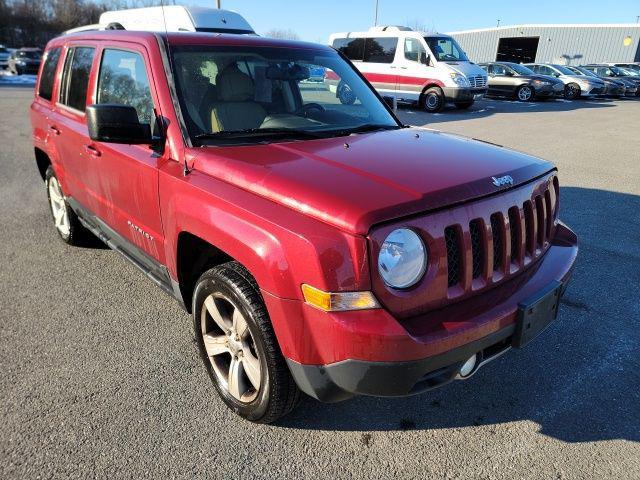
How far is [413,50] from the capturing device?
1549 cm

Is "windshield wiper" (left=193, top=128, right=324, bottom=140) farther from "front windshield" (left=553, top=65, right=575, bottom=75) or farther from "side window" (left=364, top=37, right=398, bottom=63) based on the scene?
"front windshield" (left=553, top=65, right=575, bottom=75)

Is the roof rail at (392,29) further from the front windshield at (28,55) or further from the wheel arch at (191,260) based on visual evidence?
the front windshield at (28,55)

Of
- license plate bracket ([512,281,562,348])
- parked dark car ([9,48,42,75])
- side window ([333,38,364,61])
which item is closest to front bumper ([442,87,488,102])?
side window ([333,38,364,61])

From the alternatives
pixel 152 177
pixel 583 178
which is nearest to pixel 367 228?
pixel 152 177

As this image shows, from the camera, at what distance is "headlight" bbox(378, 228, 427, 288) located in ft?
6.19

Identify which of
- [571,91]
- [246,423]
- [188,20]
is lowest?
[571,91]

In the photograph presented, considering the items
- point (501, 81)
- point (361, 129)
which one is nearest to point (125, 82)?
point (361, 129)

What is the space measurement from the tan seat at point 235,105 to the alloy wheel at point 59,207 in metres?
2.41

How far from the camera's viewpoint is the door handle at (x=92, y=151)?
11.0 ft

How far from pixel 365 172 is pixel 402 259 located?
50 cm

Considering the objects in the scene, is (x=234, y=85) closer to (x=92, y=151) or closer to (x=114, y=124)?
(x=114, y=124)

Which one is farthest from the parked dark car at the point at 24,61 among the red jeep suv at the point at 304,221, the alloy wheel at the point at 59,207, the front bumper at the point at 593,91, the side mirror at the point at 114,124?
the side mirror at the point at 114,124

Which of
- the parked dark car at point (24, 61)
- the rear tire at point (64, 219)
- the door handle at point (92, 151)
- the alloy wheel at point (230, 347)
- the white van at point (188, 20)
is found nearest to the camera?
the alloy wheel at point (230, 347)

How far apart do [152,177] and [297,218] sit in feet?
3.92
